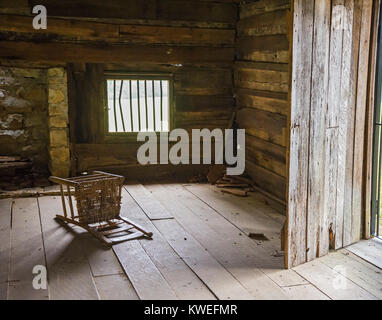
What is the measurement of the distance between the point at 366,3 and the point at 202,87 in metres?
3.46

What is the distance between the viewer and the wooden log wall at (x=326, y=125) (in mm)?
4141

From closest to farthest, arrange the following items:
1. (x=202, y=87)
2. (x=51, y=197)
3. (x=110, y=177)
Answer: (x=110, y=177)
(x=51, y=197)
(x=202, y=87)

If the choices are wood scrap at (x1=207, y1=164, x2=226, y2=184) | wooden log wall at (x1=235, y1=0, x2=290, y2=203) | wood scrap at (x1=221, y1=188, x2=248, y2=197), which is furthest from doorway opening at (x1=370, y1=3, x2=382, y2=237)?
wood scrap at (x1=207, y1=164, x2=226, y2=184)

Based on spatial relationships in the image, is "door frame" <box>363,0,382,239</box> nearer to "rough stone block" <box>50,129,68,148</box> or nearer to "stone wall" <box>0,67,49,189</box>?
"rough stone block" <box>50,129,68,148</box>

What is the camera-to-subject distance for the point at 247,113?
7.29 meters

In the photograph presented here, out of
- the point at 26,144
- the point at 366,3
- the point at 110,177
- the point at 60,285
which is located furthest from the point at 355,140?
the point at 26,144

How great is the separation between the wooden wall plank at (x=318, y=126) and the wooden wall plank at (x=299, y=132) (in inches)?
2.2

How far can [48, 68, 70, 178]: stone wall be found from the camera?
22.7 ft

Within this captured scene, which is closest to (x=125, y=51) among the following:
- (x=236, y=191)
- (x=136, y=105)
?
(x=136, y=105)

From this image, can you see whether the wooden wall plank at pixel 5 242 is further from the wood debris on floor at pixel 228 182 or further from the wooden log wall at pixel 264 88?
the wooden log wall at pixel 264 88

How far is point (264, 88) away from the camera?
6.63 meters

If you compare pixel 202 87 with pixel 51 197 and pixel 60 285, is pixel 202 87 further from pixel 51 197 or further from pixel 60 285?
pixel 60 285

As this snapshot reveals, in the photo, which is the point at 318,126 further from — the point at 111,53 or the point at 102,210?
the point at 111,53

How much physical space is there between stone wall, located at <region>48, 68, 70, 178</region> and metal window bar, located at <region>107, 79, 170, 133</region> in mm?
722
